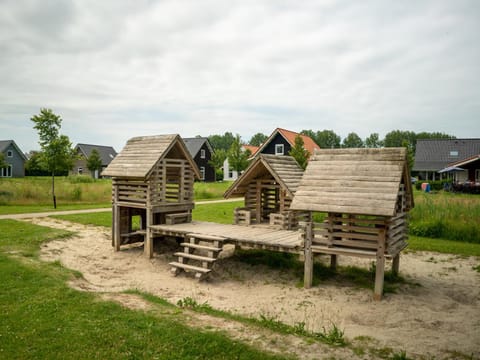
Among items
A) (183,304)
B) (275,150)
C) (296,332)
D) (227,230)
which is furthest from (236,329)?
(275,150)

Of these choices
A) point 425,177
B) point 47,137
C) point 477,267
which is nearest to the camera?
point 477,267

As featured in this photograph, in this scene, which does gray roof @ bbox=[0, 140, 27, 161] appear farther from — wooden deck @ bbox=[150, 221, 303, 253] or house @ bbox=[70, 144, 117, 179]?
wooden deck @ bbox=[150, 221, 303, 253]

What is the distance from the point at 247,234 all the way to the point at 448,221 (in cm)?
1082

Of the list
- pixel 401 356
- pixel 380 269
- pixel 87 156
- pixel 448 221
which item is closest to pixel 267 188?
pixel 380 269

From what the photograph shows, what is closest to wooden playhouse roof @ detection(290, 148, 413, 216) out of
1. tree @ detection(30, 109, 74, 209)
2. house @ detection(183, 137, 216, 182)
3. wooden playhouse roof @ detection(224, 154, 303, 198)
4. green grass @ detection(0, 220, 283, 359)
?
wooden playhouse roof @ detection(224, 154, 303, 198)

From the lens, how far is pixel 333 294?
34.7 feet

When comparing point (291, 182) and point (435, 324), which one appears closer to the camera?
point (435, 324)

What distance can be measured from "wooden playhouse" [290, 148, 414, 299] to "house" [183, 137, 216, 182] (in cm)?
4806

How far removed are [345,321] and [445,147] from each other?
179 ft

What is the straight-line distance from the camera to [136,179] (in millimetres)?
15461

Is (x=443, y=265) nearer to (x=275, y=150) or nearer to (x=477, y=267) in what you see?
(x=477, y=267)

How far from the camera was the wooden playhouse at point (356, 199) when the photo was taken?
10.0 metres

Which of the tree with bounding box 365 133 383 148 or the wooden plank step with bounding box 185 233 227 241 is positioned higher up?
the tree with bounding box 365 133 383 148

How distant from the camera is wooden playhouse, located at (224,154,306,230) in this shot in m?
13.8
